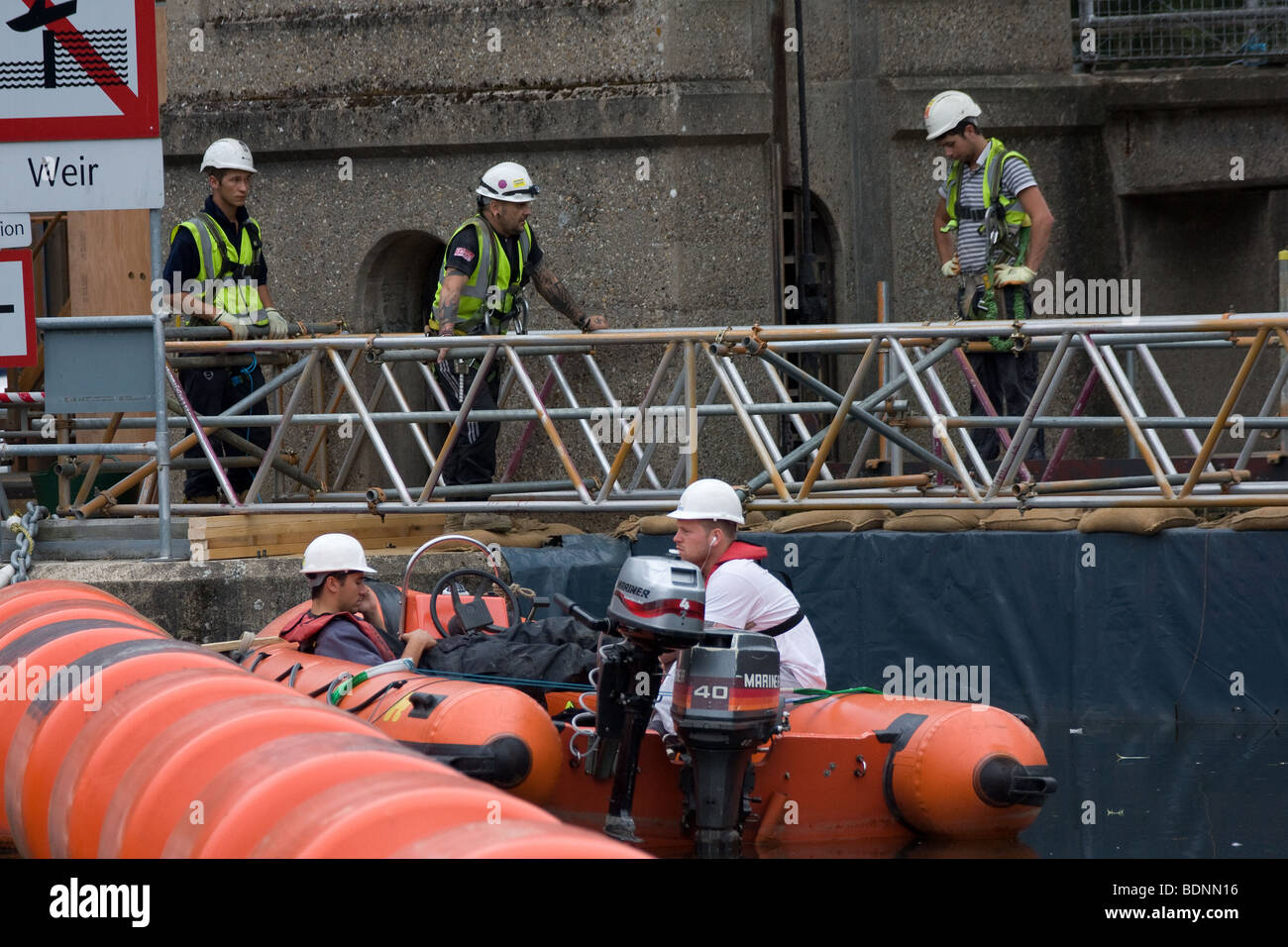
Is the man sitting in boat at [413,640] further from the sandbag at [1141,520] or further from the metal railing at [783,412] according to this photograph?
the sandbag at [1141,520]

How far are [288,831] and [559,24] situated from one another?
30.5 feet

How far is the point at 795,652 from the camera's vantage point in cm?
784

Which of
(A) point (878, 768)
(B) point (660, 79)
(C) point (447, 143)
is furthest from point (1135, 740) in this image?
(C) point (447, 143)

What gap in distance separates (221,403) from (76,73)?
2.65 m

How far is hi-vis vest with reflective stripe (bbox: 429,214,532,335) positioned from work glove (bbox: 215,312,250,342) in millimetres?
1127

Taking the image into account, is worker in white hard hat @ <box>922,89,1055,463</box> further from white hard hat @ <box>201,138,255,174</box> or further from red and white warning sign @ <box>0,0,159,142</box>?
red and white warning sign @ <box>0,0,159,142</box>

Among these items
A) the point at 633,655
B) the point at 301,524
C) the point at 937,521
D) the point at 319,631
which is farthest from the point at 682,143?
the point at 633,655

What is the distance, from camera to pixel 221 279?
36.1 ft

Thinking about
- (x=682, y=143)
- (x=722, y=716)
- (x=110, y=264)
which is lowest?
(x=722, y=716)

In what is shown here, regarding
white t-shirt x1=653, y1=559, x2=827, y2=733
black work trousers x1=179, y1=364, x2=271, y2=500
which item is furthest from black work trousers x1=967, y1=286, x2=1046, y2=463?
black work trousers x1=179, y1=364, x2=271, y2=500

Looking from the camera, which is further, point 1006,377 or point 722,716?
point 1006,377

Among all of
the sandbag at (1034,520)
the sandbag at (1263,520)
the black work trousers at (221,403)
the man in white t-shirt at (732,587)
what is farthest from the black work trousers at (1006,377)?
the black work trousers at (221,403)

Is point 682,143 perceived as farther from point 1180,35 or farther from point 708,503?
point 708,503

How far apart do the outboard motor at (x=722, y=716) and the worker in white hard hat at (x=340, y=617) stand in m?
1.70
